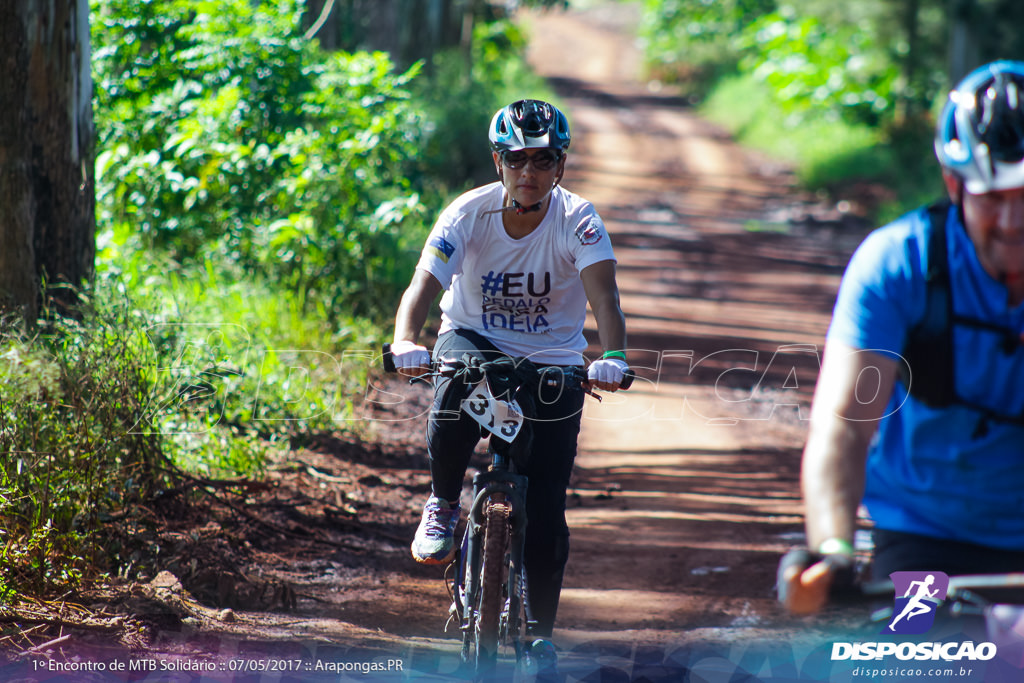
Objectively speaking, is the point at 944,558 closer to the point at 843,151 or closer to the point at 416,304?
the point at 416,304

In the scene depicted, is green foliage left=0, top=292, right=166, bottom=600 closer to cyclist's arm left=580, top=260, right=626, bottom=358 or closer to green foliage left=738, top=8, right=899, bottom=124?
cyclist's arm left=580, top=260, right=626, bottom=358

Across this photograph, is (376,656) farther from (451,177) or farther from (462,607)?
(451,177)

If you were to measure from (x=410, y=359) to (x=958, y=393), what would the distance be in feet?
6.61

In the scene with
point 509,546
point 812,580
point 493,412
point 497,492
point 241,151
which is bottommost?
point 509,546

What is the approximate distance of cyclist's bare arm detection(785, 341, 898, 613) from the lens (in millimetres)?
2461

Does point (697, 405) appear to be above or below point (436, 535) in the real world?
below

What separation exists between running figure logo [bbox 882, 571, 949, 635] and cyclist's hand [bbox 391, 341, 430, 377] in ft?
6.43

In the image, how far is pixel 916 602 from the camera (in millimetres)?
2449

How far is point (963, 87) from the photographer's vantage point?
2490mm

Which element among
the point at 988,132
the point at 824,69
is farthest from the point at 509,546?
the point at 824,69

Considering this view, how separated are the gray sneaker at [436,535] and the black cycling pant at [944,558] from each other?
2001mm

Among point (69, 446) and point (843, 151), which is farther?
point (843, 151)

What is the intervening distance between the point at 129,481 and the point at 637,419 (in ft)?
18.8

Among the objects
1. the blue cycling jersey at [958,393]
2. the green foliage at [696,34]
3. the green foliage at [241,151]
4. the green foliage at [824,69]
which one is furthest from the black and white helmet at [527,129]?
the green foliage at [696,34]
